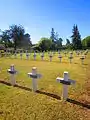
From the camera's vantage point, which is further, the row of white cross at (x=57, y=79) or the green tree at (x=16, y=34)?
the green tree at (x=16, y=34)

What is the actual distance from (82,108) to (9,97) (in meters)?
2.71

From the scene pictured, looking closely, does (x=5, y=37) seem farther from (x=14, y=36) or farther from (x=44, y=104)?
(x=44, y=104)

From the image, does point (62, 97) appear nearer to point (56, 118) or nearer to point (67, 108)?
point (67, 108)

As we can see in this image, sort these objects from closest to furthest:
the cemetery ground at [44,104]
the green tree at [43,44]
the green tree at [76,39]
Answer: the cemetery ground at [44,104]
the green tree at [43,44]
the green tree at [76,39]

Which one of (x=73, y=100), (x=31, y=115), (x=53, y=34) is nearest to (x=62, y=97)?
(x=73, y=100)

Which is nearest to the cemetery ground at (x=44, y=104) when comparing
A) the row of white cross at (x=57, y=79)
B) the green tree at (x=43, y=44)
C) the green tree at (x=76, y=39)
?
the row of white cross at (x=57, y=79)

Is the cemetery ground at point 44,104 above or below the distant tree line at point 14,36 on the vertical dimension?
below

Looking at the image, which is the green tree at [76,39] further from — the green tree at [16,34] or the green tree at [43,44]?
the green tree at [16,34]

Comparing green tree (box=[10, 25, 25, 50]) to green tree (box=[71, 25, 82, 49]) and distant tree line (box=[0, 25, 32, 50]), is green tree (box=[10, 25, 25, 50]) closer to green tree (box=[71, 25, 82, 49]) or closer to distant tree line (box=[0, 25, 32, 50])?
distant tree line (box=[0, 25, 32, 50])

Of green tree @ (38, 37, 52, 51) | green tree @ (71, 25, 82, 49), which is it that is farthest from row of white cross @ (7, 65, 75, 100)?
green tree @ (71, 25, 82, 49)

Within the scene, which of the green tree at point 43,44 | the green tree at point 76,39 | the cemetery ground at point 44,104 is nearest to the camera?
the cemetery ground at point 44,104

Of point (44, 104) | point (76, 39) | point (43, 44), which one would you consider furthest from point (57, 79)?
point (76, 39)

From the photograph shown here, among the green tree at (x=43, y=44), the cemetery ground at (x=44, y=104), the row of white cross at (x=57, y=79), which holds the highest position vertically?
the green tree at (x=43, y=44)

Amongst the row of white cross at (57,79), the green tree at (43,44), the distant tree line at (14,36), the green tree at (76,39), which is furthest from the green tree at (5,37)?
the row of white cross at (57,79)
